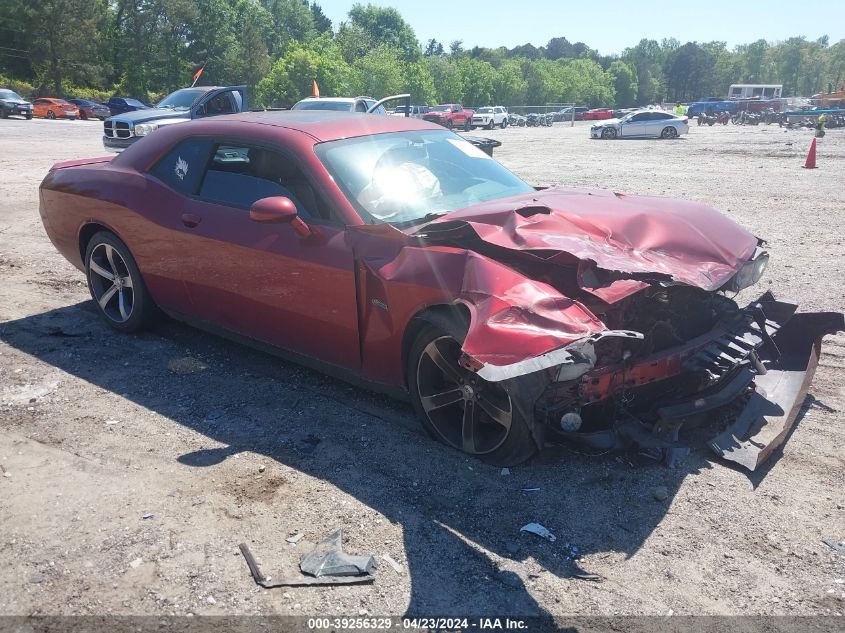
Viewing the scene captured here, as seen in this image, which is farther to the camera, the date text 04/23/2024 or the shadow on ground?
the shadow on ground

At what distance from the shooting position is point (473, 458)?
3.64 metres

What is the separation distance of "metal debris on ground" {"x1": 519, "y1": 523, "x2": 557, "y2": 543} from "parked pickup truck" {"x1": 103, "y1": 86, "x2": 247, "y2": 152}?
14.8m

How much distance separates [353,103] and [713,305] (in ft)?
57.9

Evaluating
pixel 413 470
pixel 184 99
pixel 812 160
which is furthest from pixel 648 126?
pixel 413 470

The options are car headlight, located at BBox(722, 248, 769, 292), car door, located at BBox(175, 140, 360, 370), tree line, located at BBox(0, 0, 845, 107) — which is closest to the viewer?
car headlight, located at BBox(722, 248, 769, 292)

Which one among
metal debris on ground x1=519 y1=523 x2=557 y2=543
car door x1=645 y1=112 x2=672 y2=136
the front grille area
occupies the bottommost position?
metal debris on ground x1=519 y1=523 x2=557 y2=543

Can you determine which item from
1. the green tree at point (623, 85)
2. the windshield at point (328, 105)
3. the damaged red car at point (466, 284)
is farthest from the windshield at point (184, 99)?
the green tree at point (623, 85)

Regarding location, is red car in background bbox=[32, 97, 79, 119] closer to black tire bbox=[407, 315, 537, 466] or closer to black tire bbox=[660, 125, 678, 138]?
black tire bbox=[660, 125, 678, 138]

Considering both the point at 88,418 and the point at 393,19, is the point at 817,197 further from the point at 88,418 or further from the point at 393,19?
the point at 393,19

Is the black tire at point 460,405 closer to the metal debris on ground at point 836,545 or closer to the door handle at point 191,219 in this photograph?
the metal debris on ground at point 836,545

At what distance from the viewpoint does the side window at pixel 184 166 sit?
479 cm

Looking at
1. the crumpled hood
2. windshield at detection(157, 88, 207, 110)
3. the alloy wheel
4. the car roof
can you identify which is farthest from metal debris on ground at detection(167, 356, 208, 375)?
windshield at detection(157, 88, 207, 110)

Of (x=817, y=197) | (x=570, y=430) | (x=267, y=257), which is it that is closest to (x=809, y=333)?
(x=570, y=430)

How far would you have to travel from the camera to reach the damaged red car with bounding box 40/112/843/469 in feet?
10.6
